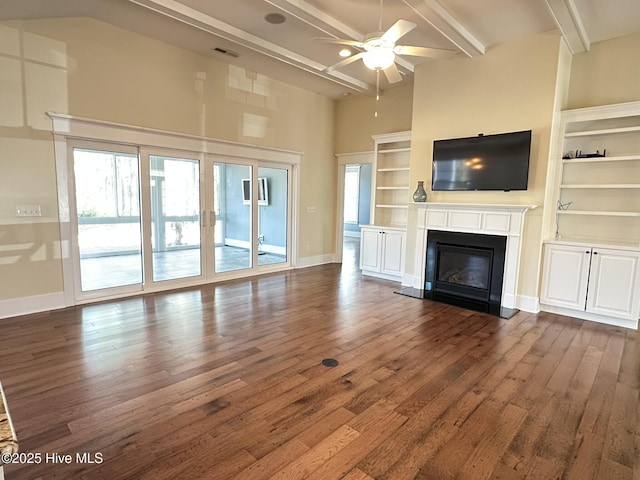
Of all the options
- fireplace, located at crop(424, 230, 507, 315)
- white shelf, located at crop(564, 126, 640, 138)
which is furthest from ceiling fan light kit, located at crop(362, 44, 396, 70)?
white shelf, located at crop(564, 126, 640, 138)

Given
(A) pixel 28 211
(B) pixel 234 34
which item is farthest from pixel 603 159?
(A) pixel 28 211

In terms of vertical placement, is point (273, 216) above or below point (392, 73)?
below

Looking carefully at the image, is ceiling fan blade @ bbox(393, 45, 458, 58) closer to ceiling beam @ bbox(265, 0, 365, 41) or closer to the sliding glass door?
ceiling beam @ bbox(265, 0, 365, 41)

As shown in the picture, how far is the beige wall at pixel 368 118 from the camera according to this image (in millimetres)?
6672

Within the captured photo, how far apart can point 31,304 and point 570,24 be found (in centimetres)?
709

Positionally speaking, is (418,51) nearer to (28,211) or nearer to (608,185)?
(608,185)

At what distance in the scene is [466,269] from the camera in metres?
5.21

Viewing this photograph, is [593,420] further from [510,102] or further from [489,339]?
[510,102]

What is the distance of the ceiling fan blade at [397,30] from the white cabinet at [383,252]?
358cm

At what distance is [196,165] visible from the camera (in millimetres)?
5684

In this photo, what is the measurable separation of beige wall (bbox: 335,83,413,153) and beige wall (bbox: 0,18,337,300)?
6.87 ft

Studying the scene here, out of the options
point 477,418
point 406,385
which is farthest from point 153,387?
point 477,418

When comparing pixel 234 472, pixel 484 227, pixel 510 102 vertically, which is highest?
pixel 510 102

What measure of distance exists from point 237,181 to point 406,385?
462cm
